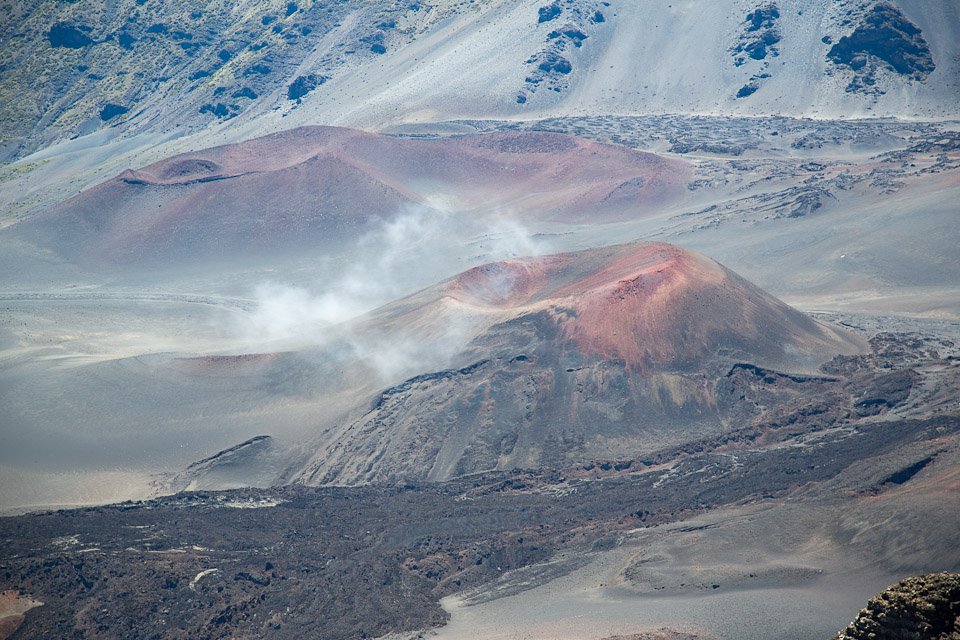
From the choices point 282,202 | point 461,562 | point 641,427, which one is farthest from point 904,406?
point 282,202

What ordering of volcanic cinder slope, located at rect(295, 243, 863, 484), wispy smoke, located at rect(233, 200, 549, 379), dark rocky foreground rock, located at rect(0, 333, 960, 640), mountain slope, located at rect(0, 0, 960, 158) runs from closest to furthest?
dark rocky foreground rock, located at rect(0, 333, 960, 640)
volcanic cinder slope, located at rect(295, 243, 863, 484)
wispy smoke, located at rect(233, 200, 549, 379)
mountain slope, located at rect(0, 0, 960, 158)

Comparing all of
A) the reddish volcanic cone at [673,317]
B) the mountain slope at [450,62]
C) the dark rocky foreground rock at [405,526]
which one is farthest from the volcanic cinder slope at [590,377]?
the mountain slope at [450,62]

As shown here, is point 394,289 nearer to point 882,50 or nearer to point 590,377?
point 590,377

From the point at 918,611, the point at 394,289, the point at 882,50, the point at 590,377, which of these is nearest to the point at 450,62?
the point at 882,50

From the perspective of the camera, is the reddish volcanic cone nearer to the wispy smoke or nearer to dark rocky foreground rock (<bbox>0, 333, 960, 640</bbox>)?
dark rocky foreground rock (<bbox>0, 333, 960, 640</bbox>)

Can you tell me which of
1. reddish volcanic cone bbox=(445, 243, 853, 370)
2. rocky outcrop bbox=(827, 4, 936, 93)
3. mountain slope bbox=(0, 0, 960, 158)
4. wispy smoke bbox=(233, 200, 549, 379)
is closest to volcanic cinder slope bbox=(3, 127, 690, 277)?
wispy smoke bbox=(233, 200, 549, 379)

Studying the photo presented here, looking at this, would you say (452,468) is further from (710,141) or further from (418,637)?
(710,141)

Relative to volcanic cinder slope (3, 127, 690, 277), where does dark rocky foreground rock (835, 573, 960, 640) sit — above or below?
below
